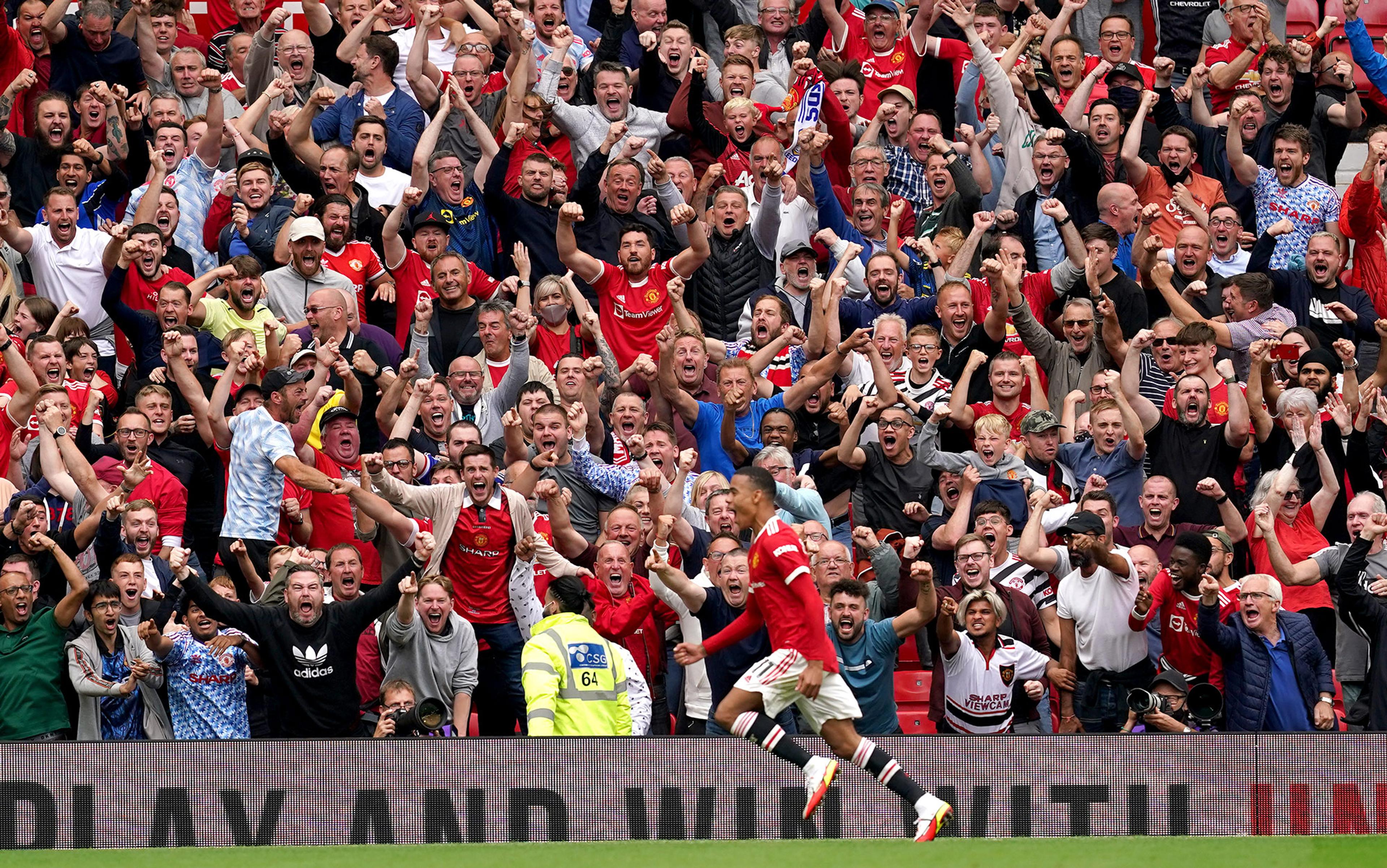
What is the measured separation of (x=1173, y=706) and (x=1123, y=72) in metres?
6.57

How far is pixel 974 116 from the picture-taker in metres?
16.2

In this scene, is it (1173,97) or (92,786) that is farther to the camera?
(1173,97)

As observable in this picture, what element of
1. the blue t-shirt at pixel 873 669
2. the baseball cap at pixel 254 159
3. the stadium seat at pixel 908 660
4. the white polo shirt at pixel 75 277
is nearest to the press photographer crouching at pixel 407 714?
the blue t-shirt at pixel 873 669

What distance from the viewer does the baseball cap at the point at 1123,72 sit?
16.4 metres

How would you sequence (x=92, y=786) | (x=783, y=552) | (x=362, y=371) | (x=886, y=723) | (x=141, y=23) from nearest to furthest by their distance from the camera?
(x=783, y=552)
(x=92, y=786)
(x=886, y=723)
(x=362, y=371)
(x=141, y=23)

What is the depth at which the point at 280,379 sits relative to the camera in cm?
1281

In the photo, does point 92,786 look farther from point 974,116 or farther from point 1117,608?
point 974,116

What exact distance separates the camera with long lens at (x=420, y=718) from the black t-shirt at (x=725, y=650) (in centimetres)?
154

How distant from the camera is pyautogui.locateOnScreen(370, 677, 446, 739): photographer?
11.1m

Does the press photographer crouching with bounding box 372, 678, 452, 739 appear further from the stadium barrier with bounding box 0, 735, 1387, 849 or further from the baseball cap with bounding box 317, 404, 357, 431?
the baseball cap with bounding box 317, 404, 357, 431

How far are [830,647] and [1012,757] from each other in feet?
4.65

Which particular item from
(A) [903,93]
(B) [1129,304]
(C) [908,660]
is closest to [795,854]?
(C) [908,660]

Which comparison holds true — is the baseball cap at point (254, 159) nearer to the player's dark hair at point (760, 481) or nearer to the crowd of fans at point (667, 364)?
the crowd of fans at point (667, 364)

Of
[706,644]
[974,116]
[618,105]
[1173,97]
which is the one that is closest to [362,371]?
[618,105]
